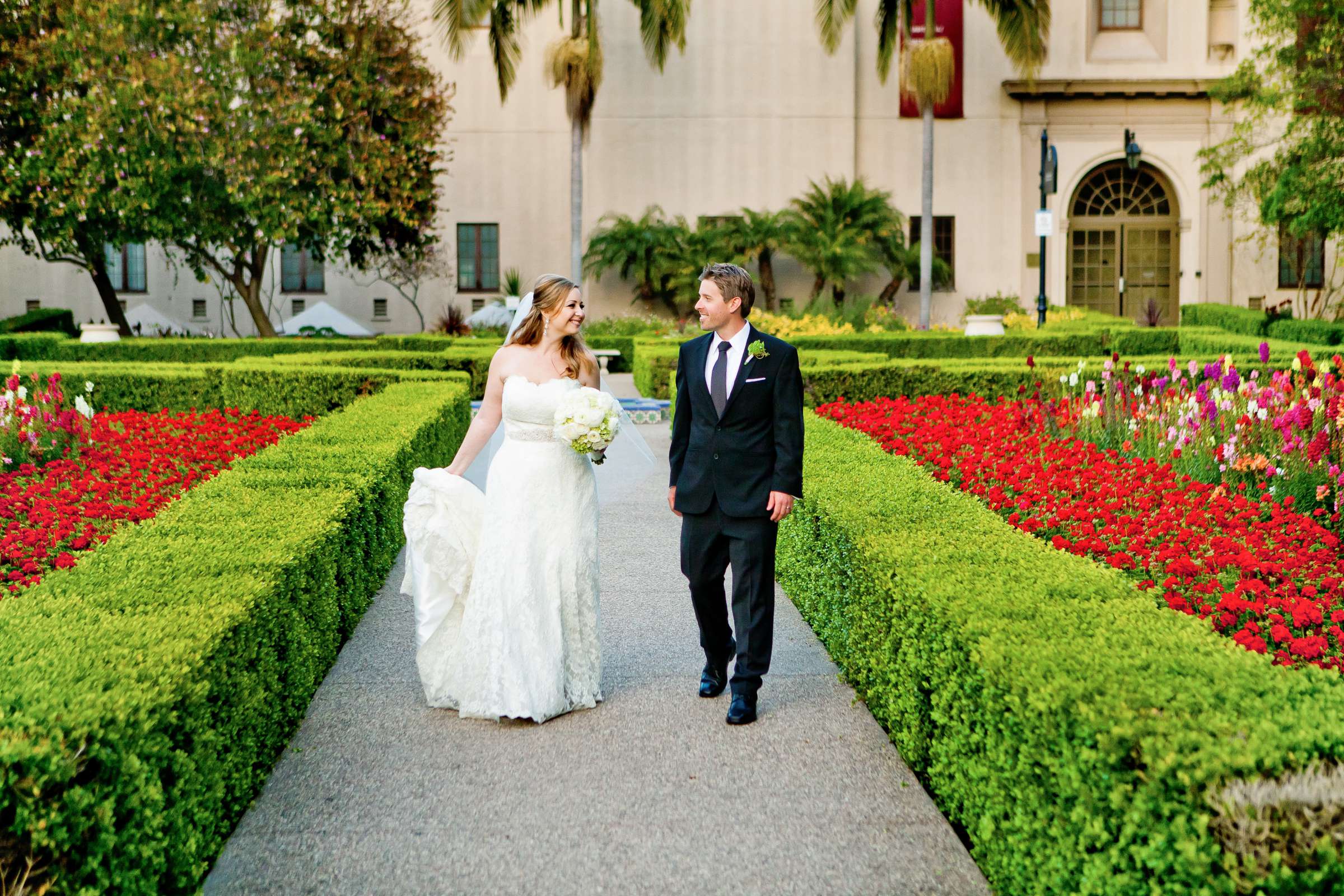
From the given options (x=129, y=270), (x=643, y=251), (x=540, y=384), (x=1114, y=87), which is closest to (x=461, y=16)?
(x=643, y=251)

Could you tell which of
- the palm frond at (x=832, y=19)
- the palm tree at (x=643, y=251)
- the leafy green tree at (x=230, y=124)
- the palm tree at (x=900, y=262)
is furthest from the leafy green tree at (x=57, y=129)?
the palm tree at (x=900, y=262)

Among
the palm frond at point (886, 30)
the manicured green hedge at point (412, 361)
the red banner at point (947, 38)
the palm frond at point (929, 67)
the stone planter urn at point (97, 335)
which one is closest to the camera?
the manicured green hedge at point (412, 361)

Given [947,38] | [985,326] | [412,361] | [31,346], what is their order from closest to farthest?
[412,361] < [31,346] < [985,326] < [947,38]

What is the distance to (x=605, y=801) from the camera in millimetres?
4008

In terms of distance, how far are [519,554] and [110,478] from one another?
418 centimetres

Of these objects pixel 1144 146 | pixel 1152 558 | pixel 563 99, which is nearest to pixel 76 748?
pixel 1152 558

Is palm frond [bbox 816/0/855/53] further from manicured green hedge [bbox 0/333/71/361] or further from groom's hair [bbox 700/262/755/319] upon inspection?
groom's hair [bbox 700/262/755/319]

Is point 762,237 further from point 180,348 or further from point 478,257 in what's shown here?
point 180,348

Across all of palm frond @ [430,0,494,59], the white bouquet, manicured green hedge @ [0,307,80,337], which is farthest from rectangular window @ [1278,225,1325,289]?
the white bouquet

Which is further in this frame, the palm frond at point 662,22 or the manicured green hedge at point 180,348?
the palm frond at point 662,22

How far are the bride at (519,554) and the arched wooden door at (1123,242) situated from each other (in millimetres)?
27152

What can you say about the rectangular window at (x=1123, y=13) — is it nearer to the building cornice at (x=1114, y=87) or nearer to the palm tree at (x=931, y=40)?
the building cornice at (x=1114, y=87)

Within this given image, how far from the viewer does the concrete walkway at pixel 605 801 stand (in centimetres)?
350

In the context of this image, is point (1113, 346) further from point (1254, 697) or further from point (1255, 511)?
point (1254, 697)
